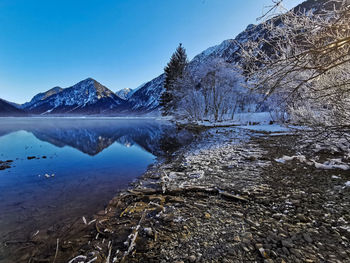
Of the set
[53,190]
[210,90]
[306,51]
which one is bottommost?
[53,190]

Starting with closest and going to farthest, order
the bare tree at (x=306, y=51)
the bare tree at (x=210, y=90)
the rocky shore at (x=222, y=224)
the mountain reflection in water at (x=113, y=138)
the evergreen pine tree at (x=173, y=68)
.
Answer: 1. the bare tree at (x=306, y=51)
2. the rocky shore at (x=222, y=224)
3. the mountain reflection in water at (x=113, y=138)
4. the bare tree at (x=210, y=90)
5. the evergreen pine tree at (x=173, y=68)

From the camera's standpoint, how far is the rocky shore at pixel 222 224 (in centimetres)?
216

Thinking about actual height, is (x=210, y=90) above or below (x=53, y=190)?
above

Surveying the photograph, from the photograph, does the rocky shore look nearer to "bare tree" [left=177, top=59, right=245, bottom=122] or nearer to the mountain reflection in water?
the mountain reflection in water

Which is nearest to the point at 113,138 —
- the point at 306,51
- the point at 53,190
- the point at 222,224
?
the point at 53,190

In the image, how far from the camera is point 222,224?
9.05 feet

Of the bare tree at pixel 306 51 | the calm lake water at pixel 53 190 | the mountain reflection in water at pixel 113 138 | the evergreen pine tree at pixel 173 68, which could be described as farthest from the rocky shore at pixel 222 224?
the evergreen pine tree at pixel 173 68

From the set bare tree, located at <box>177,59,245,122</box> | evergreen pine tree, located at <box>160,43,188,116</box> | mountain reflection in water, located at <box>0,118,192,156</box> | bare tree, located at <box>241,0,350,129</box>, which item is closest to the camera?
bare tree, located at <box>241,0,350,129</box>

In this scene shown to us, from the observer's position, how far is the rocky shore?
2.16 metres

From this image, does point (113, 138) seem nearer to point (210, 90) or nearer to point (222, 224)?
point (222, 224)

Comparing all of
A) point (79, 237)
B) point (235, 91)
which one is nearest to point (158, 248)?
point (79, 237)

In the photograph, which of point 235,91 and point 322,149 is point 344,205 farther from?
point 235,91

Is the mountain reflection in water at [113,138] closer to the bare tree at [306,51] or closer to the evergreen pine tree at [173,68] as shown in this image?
the bare tree at [306,51]

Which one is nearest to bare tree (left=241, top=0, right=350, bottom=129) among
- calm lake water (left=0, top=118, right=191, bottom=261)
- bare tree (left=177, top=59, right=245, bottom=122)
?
calm lake water (left=0, top=118, right=191, bottom=261)
